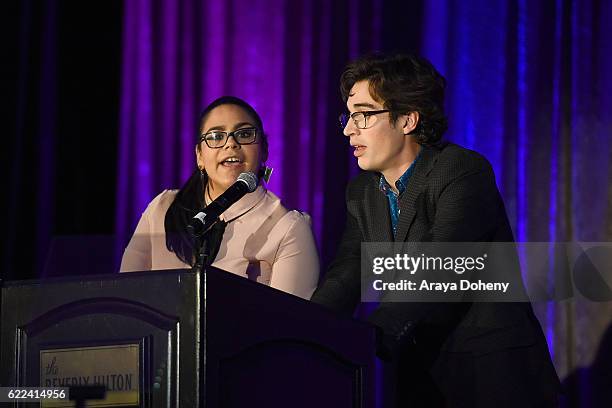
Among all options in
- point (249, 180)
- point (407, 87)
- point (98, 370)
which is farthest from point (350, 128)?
point (98, 370)

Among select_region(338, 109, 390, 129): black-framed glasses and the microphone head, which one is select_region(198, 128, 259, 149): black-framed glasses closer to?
select_region(338, 109, 390, 129): black-framed glasses

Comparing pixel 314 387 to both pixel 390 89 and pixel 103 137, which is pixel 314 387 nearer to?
pixel 390 89

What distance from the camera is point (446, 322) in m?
2.32

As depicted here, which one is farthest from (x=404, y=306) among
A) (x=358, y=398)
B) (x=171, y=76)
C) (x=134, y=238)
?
(x=171, y=76)

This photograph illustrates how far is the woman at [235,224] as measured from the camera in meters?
2.76

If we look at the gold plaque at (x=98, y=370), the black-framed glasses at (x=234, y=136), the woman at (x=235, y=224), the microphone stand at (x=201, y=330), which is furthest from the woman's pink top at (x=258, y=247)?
the microphone stand at (x=201, y=330)

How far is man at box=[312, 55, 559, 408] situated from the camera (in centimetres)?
225

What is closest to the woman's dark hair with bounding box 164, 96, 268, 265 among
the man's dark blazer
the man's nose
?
the man's nose

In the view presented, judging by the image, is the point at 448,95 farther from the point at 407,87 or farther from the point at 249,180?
the point at 249,180

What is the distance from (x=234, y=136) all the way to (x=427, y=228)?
77 centimetres

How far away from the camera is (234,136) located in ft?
9.39

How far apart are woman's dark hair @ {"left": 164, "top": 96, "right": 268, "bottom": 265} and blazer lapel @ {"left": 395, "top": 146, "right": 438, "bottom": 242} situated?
0.63 m

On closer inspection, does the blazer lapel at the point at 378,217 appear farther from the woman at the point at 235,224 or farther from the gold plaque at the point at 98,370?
the gold plaque at the point at 98,370

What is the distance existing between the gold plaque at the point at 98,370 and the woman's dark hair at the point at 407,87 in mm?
1228
